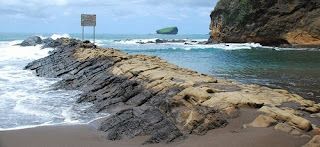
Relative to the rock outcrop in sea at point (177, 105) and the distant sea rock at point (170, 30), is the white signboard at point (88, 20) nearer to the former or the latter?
the rock outcrop in sea at point (177, 105)

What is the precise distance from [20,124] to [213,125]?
4.54 m

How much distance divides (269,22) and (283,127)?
4333 centimetres

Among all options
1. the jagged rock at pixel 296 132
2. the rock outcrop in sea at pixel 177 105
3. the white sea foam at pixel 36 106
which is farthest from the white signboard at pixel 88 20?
the jagged rock at pixel 296 132

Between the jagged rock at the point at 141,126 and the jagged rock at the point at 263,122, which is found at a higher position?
the jagged rock at the point at 263,122

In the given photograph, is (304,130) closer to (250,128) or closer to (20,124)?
(250,128)

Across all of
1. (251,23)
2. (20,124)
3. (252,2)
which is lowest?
(20,124)

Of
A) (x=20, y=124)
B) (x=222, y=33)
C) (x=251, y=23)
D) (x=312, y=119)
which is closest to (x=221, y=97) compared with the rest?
(x=312, y=119)

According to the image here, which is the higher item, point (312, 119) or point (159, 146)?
point (312, 119)

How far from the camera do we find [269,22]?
46.4 m

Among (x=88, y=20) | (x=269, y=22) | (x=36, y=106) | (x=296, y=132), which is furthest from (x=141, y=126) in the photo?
(x=269, y=22)

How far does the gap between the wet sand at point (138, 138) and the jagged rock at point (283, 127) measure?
0.11 metres

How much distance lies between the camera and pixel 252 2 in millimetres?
49125

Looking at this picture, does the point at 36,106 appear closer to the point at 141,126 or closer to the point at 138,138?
the point at 141,126

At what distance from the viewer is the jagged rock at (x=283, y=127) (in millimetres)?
5859
